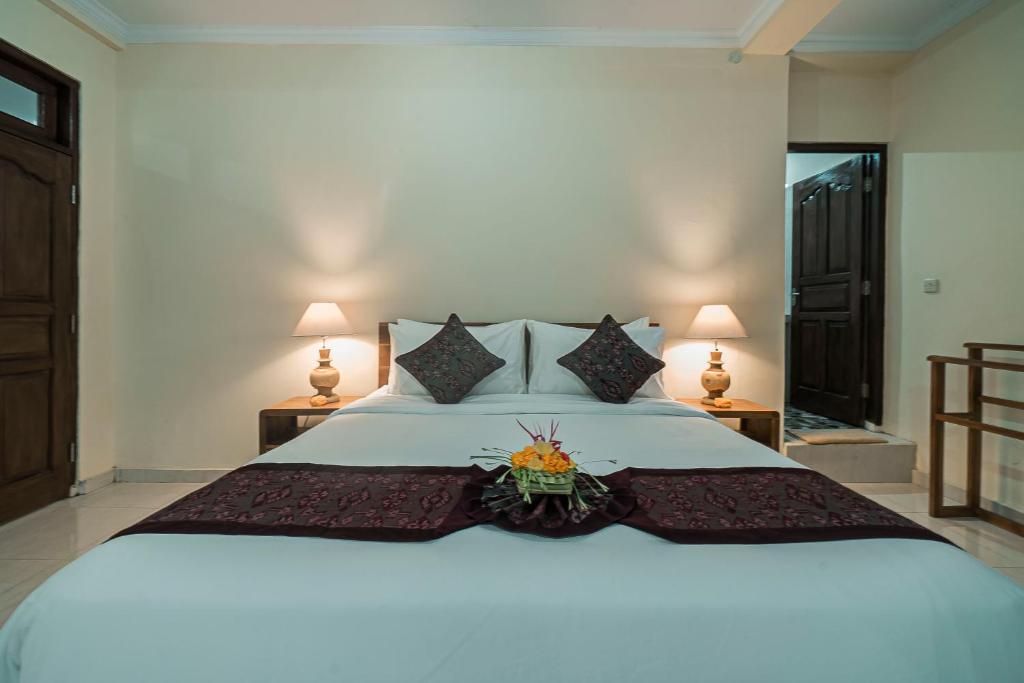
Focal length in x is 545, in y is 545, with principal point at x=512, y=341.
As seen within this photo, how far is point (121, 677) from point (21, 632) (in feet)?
0.88


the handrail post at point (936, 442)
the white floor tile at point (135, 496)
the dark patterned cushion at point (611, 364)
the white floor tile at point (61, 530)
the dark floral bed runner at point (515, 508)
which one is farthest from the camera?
the white floor tile at point (135, 496)

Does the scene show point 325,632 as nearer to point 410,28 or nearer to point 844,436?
point 410,28

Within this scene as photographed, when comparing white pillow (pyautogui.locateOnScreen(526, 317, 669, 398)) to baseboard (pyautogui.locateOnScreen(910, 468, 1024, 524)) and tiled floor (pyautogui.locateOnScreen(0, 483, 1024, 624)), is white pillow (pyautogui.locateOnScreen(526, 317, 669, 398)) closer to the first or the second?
tiled floor (pyautogui.locateOnScreen(0, 483, 1024, 624))

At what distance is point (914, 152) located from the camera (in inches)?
145

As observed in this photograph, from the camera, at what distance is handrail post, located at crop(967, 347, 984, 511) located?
9.80ft

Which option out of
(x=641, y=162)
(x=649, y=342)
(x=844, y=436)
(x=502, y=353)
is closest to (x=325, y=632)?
(x=502, y=353)

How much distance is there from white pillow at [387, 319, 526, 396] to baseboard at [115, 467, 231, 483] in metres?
1.47

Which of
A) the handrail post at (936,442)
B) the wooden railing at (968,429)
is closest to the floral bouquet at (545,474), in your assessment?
the wooden railing at (968,429)

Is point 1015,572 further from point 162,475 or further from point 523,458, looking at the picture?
point 162,475

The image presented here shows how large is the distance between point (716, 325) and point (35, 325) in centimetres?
400

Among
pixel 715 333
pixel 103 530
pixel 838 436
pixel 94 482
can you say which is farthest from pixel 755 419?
pixel 94 482

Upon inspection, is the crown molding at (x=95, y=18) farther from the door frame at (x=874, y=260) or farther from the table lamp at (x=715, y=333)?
the door frame at (x=874, y=260)

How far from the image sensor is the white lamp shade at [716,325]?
3371mm

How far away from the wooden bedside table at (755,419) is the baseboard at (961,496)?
92 centimetres
